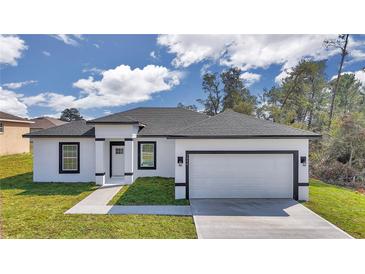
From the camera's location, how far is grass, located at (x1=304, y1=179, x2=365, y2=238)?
6355mm

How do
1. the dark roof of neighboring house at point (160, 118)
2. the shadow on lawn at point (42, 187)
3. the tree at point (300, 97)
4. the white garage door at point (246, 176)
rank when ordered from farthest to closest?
1. the tree at point (300, 97)
2. the dark roof of neighboring house at point (160, 118)
3. the shadow on lawn at point (42, 187)
4. the white garage door at point (246, 176)

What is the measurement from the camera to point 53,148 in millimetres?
11898

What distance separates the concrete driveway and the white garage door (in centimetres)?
35

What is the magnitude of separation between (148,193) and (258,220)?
462cm

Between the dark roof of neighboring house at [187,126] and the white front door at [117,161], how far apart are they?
4.78 feet

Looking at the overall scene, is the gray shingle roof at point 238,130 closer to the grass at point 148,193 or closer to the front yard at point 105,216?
the grass at point 148,193

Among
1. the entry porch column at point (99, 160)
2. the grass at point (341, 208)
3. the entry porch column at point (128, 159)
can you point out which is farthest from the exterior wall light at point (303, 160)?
the entry porch column at point (99, 160)

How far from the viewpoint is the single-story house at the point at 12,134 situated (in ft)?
67.3

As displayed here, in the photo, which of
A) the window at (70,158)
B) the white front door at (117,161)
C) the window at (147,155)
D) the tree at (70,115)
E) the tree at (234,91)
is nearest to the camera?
the window at (70,158)

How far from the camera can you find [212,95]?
28.8 metres

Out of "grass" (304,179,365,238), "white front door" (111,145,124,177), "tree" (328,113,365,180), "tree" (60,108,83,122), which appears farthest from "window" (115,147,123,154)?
"tree" (60,108,83,122)

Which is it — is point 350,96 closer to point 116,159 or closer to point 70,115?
point 116,159
